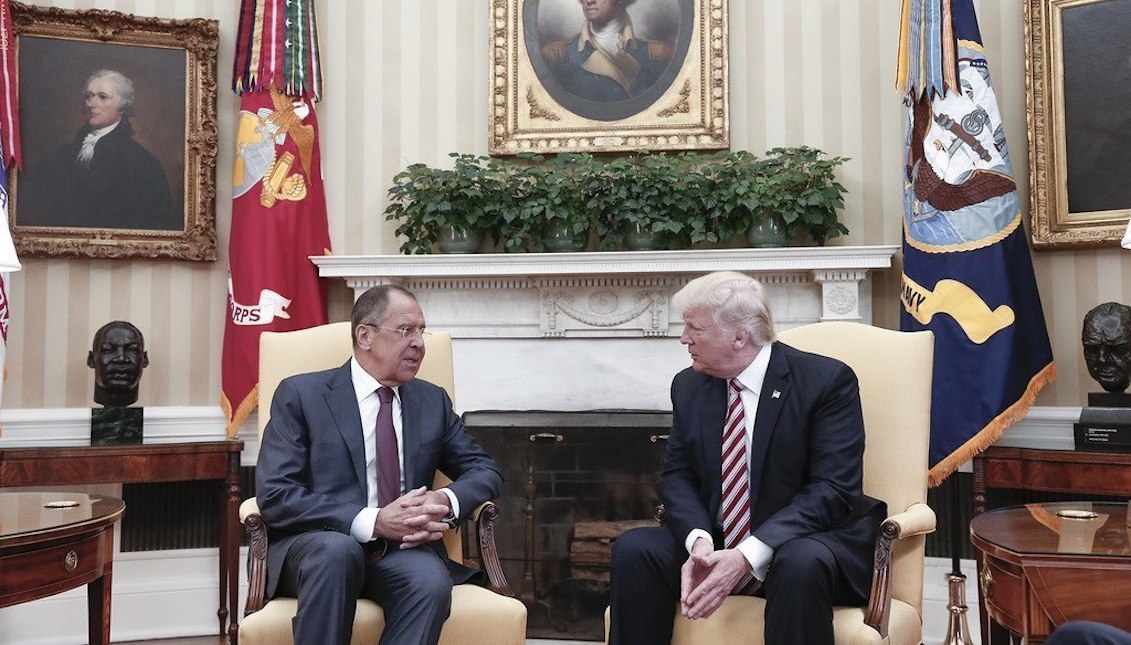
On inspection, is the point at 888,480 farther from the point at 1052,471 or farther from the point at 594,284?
the point at 594,284

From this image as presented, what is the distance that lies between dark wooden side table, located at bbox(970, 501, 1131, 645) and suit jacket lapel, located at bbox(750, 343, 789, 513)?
0.56 metres

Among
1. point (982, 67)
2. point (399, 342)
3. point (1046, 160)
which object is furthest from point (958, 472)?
point (399, 342)

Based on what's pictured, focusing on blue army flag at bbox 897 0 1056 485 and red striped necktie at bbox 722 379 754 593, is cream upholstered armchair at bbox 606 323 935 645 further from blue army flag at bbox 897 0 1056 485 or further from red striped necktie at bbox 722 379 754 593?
blue army flag at bbox 897 0 1056 485

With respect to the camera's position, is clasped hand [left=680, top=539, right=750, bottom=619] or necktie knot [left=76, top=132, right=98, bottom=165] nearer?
clasped hand [left=680, top=539, right=750, bottom=619]

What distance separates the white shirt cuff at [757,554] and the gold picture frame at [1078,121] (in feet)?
8.45

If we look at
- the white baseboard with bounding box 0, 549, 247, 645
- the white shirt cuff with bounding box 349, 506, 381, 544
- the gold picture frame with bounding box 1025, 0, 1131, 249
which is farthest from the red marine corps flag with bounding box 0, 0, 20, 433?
the gold picture frame with bounding box 1025, 0, 1131, 249

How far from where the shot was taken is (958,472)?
434 centimetres

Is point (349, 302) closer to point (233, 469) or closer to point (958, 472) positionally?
point (233, 469)

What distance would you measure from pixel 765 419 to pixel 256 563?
4.74 feet

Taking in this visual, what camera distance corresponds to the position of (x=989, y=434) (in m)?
3.92

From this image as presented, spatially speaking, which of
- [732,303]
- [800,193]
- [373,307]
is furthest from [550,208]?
[732,303]

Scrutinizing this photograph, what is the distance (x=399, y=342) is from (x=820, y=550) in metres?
1.33

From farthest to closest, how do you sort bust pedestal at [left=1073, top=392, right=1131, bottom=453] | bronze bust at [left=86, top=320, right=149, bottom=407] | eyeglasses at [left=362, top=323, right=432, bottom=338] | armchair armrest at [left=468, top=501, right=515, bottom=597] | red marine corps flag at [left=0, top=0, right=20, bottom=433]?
1. bronze bust at [left=86, top=320, right=149, bottom=407]
2. red marine corps flag at [left=0, top=0, right=20, bottom=433]
3. bust pedestal at [left=1073, top=392, right=1131, bottom=453]
4. eyeglasses at [left=362, top=323, right=432, bottom=338]
5. armchair armrest at [left=468, top=501, right=515, bottom=597]

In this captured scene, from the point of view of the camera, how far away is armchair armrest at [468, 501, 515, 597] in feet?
8.98
